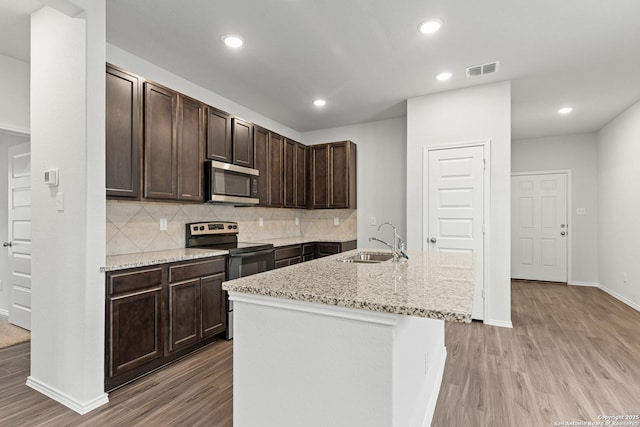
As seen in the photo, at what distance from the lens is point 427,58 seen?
3070mm

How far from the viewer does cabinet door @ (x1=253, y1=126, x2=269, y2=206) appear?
4.07 meters

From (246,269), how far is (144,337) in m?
1.16

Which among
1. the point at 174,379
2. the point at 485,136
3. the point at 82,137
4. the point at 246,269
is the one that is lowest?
the point at 174,379

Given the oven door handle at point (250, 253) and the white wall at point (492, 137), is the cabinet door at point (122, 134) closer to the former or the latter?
the oven door handle at point (250, 253)

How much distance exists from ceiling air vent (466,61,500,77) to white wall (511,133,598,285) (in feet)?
12.1

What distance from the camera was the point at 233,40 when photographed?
108 inches

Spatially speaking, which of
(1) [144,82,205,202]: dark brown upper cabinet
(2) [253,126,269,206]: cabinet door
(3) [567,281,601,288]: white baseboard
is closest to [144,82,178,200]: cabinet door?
(1) [144,82,205,202]: dark brown upper cabinet

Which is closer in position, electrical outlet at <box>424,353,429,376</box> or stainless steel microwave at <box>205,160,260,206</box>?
electrical outlet at <box>424,353,429,376</box>

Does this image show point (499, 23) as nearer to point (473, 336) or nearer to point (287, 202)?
point (473, 336)

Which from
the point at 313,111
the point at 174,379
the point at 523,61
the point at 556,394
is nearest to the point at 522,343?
the point at 556,394

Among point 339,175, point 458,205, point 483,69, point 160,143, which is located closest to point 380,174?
point 339,175

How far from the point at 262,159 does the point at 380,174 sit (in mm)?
1879

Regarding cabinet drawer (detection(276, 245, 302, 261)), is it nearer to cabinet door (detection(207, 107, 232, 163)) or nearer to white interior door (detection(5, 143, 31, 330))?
cabinet door (detection(207, 107, 232, 163))

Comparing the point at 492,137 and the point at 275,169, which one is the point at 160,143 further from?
the point at 492,137
